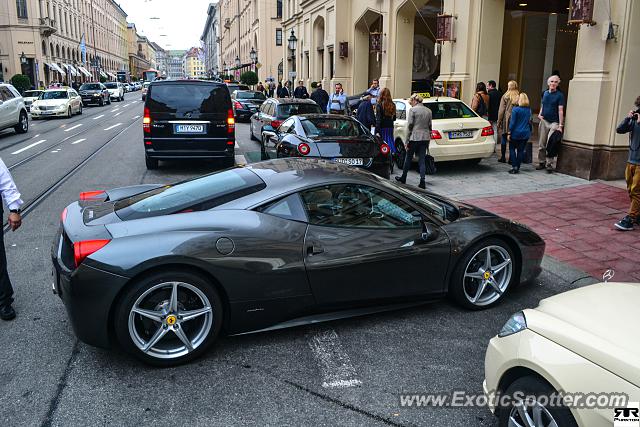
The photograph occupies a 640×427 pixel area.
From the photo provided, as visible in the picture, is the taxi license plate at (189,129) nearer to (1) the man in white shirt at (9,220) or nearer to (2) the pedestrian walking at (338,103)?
(2) the pedestrian walking at (338,103)

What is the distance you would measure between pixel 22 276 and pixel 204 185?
7.77 ft

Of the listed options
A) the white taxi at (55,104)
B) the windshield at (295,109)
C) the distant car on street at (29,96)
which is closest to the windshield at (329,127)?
the windshield at (295,109)

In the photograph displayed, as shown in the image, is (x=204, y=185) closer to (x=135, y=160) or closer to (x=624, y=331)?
A: (x=624, y=331)

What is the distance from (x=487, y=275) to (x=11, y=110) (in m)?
18.7

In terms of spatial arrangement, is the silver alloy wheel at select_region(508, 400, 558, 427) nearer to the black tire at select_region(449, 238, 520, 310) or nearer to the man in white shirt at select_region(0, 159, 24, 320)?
the black tire at select_region(449, 238, 520, 310)

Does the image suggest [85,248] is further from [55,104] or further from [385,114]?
[55,104]

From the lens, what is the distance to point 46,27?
55.6 m

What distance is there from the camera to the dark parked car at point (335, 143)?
903cm

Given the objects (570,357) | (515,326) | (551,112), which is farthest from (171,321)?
(551,112)

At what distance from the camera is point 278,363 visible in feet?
12.4

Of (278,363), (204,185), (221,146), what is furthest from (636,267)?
(221,146)

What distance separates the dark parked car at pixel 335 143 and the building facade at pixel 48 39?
53.2 metres

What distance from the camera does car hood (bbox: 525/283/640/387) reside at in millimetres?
2320

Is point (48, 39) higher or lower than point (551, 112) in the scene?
higher
